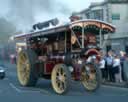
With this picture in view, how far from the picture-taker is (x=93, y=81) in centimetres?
1591

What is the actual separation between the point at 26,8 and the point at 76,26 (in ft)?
12.9

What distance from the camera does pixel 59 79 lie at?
1557 centimetres

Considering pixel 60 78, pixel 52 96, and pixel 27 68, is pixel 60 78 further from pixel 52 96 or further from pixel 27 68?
pixel 27 68

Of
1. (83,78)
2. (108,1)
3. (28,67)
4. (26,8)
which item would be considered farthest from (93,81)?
(108,1)

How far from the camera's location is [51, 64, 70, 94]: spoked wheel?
14998 mm

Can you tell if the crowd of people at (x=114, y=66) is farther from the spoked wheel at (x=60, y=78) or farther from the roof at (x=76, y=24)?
the spoked wheel at (x=60, y=78)

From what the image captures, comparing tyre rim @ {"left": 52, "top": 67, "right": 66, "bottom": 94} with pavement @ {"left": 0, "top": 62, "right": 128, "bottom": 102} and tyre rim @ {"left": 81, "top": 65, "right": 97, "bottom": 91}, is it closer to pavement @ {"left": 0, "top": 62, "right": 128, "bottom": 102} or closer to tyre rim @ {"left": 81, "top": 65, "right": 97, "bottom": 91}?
pavement @ {"left": 0, "top": 62, "right": 128, "bottom": 102}

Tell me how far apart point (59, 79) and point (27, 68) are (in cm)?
271

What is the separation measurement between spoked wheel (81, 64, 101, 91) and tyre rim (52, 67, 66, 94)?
963mm

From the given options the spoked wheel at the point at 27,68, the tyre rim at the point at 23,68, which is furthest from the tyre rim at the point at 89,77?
the tyre rim at the point at 23,68

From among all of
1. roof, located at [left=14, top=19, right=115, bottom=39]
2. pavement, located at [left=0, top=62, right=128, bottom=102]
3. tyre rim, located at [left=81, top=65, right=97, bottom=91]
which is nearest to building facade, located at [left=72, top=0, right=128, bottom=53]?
roof, located at [left=14, top=19, right=115, bottom=39]

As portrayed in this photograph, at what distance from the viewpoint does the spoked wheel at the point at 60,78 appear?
49.2 ft

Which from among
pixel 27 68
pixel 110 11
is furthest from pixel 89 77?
pixel 110 11

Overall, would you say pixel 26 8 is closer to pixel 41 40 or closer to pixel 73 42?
pixel 41 40
